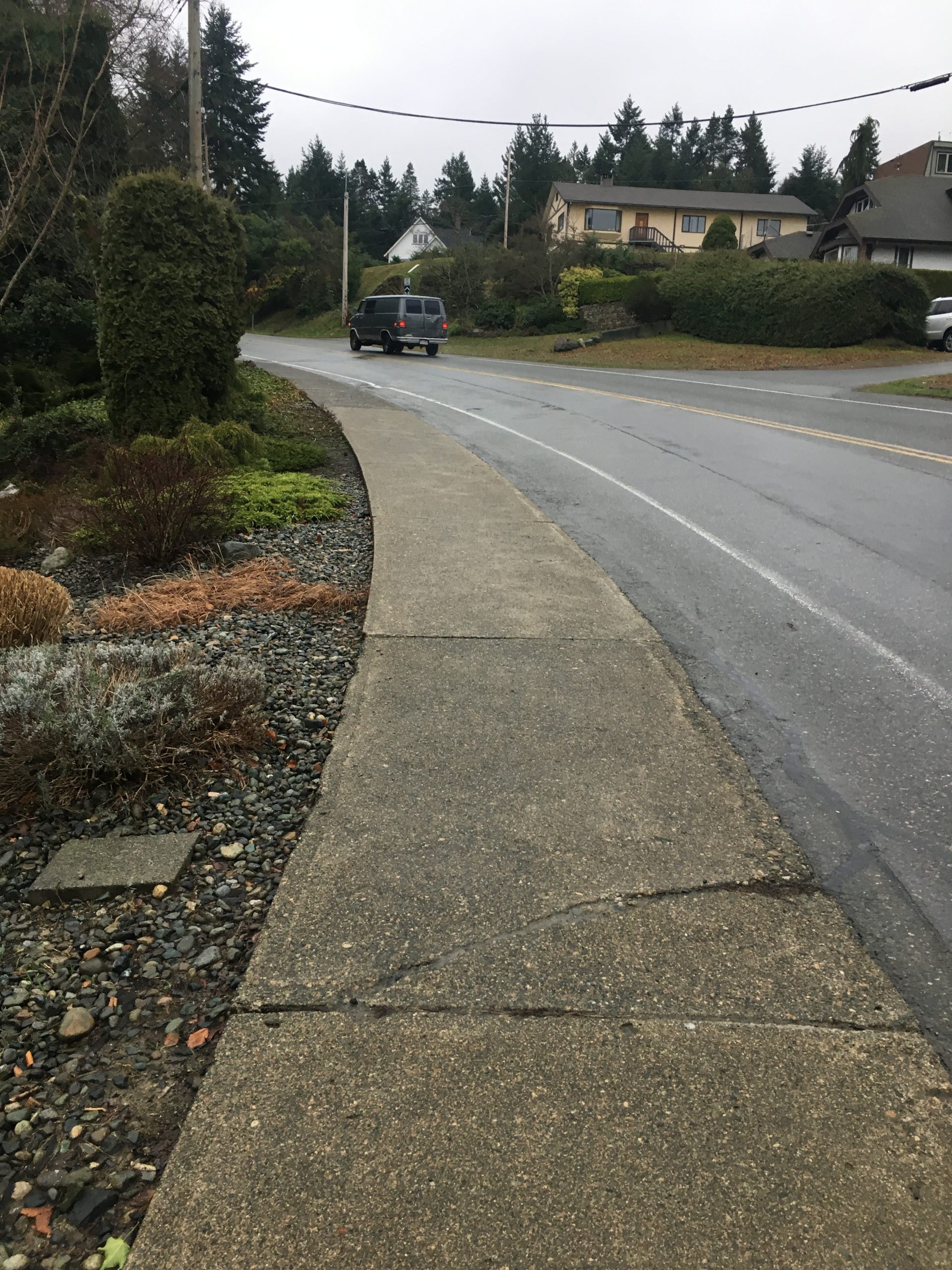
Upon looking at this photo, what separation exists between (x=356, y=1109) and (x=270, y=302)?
69028mm

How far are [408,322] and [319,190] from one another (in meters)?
74.1

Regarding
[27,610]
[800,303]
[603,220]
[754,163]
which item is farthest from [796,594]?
[754,163]

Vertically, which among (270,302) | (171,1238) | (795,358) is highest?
(270,302)

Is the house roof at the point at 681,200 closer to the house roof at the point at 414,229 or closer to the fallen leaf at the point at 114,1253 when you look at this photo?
the house roof at the point at 414,229

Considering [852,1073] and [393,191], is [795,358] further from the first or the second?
[393,191]

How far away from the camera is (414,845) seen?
3588 mm

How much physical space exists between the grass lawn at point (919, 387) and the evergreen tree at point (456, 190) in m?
77.1

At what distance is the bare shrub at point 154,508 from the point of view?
7.25m

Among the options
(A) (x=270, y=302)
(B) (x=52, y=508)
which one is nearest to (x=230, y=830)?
(B) (x=52, y=508)

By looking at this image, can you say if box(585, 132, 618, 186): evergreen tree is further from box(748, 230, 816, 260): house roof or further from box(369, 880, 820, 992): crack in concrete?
box(369, 880, 820, 992): crack in concrete

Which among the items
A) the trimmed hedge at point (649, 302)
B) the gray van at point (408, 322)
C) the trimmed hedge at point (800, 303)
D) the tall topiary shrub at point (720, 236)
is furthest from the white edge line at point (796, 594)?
the tall topiary shrub at point (720, 236)

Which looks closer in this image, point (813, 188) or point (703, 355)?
point (703, 355)

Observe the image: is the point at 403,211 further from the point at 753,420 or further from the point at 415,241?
the point at 753,420

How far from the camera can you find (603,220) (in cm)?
7181
